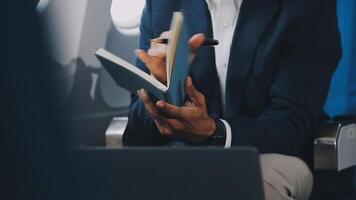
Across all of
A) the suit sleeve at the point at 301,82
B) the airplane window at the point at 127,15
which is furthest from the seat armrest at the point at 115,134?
the airplane window at the point at 127,15

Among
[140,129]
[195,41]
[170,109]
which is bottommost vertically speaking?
[140,129]

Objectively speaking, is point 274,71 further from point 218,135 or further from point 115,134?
point 115,134

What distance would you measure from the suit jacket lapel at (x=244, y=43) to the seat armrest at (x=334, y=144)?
19cm

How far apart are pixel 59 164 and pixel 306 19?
92 centimetres

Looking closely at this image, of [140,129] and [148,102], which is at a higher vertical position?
[148,102]

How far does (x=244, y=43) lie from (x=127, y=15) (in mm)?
429

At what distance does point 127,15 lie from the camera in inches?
64.7

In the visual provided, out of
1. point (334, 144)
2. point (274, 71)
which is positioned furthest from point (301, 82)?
point (334, 144)

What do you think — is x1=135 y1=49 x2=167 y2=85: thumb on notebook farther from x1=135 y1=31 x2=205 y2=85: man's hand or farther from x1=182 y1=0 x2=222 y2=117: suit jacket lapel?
x1=182 y1=0 x2=222 y2=117: suit jacket lapel

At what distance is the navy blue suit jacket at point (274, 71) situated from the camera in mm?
1297

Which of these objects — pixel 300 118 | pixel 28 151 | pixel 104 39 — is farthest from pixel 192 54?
pixel 28 151

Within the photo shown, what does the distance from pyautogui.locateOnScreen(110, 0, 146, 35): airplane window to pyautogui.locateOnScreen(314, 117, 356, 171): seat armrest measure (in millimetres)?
558

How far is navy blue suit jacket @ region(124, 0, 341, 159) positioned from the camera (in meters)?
1.30

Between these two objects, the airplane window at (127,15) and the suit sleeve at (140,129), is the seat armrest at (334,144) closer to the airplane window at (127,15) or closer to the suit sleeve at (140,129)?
the suit sleeve at (140,129)
